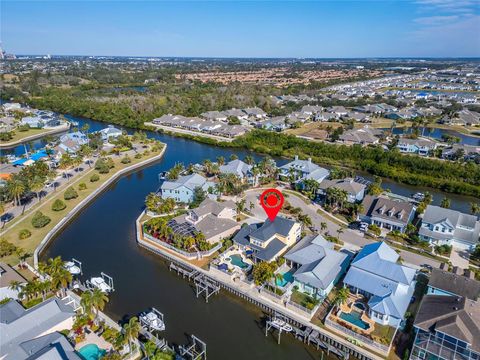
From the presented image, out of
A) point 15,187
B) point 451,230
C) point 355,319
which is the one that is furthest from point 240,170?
point 15,187

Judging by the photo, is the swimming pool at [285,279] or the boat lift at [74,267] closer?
the swimming pool at [285,279]

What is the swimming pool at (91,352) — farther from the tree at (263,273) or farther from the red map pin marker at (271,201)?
the red map pin marker at (271,201)

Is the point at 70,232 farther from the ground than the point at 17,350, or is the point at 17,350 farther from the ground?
the point at 17,350

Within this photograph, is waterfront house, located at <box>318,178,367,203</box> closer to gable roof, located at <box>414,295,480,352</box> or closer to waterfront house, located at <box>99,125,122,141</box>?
gable roof, located at <box>414,295,480,352</box>

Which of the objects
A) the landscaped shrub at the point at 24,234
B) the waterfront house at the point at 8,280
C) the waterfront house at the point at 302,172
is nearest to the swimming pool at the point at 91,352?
the waterfront house at the point at 8,280

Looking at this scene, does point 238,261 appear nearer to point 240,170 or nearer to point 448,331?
point 448,331

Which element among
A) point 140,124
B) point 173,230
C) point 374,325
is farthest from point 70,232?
point 140,124

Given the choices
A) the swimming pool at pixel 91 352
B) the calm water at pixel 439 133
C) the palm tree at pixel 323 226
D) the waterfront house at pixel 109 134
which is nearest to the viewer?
the swimming pool at pixel 91 352

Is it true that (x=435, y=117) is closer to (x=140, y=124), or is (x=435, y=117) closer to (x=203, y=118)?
(x=203, y=118)
